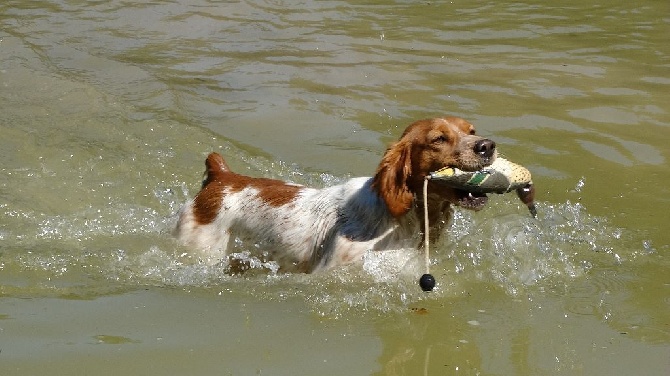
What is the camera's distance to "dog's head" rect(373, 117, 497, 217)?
566 cm

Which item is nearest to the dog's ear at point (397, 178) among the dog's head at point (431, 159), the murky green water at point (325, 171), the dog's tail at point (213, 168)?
the dog's head at point (431, 159)

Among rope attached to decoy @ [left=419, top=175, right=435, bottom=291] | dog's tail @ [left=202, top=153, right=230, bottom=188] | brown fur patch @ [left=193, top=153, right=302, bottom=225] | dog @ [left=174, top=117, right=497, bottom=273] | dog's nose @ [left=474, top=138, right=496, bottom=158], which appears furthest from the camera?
dog's tail @ [left=202, top=153, right=230, bottom=188]

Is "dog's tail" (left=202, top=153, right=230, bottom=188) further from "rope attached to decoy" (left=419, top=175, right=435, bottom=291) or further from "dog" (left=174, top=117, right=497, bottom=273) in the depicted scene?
"rope attached to decoy" (left=419, top=175, right=435, bottom=291)

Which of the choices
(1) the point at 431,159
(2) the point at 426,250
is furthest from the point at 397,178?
(2) the point at 426,250

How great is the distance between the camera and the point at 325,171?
8.69 meters

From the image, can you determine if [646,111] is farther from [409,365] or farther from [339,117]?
[409,365]

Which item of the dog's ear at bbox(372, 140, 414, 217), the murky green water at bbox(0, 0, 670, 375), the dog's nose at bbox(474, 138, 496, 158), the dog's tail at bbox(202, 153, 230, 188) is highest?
the dog's nose at bbox(474, 138, 496, 158)

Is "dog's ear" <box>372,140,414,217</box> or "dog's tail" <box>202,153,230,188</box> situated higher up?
"dog's ear" <box>372,140,414,217</box>

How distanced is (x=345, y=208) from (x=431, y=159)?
77 centimetres

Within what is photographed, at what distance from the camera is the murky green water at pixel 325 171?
4.97m

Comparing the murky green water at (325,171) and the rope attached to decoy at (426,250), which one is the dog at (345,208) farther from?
the murky green water at (325,171)

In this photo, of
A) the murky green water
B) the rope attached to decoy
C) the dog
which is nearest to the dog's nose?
the dog

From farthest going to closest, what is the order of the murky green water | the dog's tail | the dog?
the dog's tail
the dog
the murky green water

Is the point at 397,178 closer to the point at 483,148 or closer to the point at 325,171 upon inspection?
the point at 483,148
